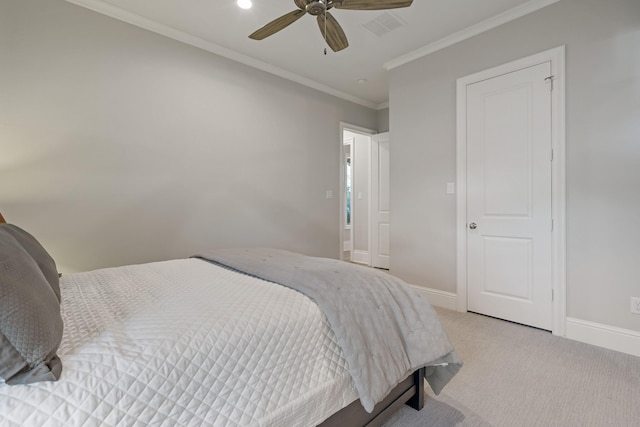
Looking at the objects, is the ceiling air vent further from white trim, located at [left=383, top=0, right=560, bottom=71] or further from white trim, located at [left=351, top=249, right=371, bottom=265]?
white trim, located at [left=351, top=249, right=371, bottom=265]

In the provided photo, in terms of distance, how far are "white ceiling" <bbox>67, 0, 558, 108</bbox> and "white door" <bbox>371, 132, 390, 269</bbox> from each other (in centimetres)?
129

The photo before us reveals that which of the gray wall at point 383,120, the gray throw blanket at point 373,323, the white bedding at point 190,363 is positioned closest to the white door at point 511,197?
the gray throw blanket at point 373,323

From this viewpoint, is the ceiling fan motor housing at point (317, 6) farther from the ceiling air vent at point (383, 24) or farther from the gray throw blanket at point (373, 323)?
the gray throw blanket at point (373, 323)

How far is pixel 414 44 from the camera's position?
10.00ft

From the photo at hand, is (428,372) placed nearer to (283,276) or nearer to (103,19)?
(283,276)

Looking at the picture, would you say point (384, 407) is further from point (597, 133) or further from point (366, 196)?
point (366, 196)

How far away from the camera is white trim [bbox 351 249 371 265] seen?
520cm

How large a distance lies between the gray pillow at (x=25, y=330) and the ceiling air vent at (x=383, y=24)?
9.46 feet

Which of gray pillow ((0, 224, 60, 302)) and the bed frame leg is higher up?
gray pillow ((0, 224, 60, 302))

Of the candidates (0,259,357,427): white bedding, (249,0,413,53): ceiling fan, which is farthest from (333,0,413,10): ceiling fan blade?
(0,259,357,427): white bedding

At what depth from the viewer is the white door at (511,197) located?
2432 millimetres

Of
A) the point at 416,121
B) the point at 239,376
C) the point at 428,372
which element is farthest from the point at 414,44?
the point at 239,376

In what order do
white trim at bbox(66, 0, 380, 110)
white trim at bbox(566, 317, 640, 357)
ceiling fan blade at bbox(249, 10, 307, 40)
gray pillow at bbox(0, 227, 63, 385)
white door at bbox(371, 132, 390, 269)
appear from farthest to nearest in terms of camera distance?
white door at bbox(371, 132, 390, 269) → white trim at bbox(66, 0, 380, 110) → white trim at bbox(566, 317, 640, 357) → ceiling fan blade at bbox(249, 10, 307, 40) → gray pillow at bbox(0, 227, 63, 385)

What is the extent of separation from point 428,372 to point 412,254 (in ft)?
6.25
